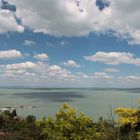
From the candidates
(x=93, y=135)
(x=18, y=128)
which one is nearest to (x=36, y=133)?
(x=18, y=128)

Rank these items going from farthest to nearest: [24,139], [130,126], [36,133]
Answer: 1. [36,133]
2. [24,139]
3. [130,126]

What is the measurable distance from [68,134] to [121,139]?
42.6 ft

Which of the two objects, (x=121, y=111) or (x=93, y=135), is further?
(x=121, y=111)

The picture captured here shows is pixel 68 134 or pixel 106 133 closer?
pixel 68 134

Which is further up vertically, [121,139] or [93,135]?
[93,135]

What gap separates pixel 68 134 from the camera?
56.6 ft

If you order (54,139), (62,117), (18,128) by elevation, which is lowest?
(18,128)

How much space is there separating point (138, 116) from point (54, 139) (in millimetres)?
14856

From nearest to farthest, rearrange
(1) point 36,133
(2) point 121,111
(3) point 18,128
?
(2) point 121,111, (1) point 36,133, (3) point 18,128

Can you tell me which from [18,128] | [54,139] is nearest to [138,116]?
[54,139]

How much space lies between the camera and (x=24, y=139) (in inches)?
1375

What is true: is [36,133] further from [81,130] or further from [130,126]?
[81,130]

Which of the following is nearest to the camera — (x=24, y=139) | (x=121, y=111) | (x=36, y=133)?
(x=121, y=111)

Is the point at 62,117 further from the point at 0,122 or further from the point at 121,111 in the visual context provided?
the point at 0,122
